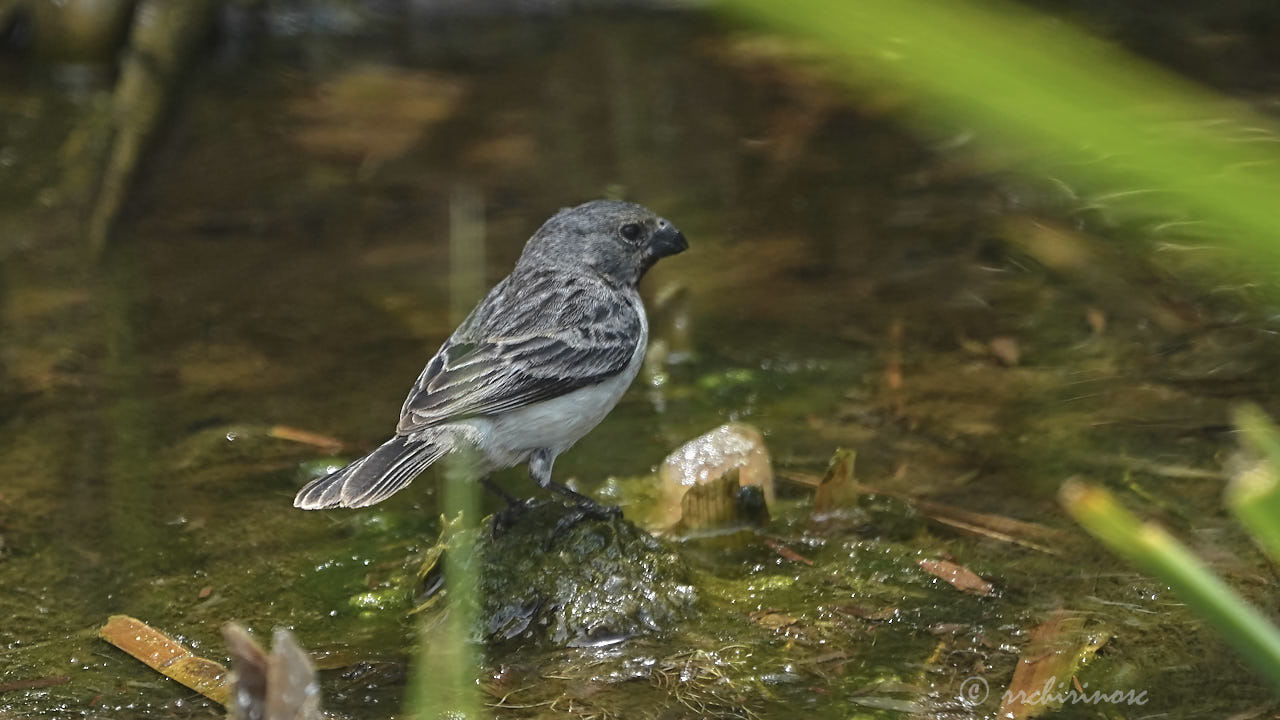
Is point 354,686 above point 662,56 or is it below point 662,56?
below

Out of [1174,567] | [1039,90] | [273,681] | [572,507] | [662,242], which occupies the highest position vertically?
[1039,90]

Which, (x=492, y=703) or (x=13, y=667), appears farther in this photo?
(x=13, y=667)

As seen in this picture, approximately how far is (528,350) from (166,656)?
1463mm

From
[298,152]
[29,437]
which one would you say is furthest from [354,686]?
[298,152]

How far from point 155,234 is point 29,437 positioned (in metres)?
2.40

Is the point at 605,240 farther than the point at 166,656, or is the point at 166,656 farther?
the point at 605,240

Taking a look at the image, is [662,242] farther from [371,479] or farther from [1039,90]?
[1039,90]

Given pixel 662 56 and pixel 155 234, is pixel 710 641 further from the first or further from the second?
pixel 662 56

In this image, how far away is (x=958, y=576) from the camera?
4.30 meters

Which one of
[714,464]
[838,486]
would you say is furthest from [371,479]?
[838,486]

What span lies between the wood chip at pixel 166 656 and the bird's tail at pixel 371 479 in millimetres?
533

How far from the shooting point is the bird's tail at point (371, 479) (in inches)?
155

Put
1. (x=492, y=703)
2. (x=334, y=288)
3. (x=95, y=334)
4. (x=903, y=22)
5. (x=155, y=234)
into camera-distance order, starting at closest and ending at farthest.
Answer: (x=903, y=22)
(x=492, y=703)
(x=95, y=334)
(x=334, y=288)
(x=155, y=234)

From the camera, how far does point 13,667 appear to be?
395 centimetres
